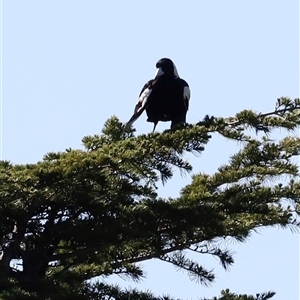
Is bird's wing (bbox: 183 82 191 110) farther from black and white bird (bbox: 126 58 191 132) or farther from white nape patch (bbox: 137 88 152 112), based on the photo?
white nape patch (bbox: 137 88 152 112)

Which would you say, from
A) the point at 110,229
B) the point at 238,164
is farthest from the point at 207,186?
the point at 110,229

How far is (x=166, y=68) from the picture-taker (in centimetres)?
1071

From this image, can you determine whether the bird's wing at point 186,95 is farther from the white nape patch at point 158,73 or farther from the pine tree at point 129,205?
the pine tree at point 129,205

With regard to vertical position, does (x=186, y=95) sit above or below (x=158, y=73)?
below

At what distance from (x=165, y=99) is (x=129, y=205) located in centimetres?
319

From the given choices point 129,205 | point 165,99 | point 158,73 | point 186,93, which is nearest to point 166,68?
point 158,73

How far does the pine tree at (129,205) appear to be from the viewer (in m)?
6.66

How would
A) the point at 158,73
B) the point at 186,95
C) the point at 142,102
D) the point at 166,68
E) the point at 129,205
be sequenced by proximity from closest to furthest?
the point at 129,205 < the point at 142,102 < the point at 186,95 < the point at 158,73 < the point at 166,68

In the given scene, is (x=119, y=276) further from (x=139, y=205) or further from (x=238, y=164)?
(x=238, y=164)

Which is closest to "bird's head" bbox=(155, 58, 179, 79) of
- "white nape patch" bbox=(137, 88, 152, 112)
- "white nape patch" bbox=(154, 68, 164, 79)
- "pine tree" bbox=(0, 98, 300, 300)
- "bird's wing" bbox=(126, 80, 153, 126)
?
"white nape patch" bbox=(154, 68, 164, 79)

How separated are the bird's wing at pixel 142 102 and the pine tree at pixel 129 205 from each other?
2.14 m

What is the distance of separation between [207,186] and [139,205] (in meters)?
0.65

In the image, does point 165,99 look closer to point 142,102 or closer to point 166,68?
point 142,102

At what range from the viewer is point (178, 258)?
7.42 meters
